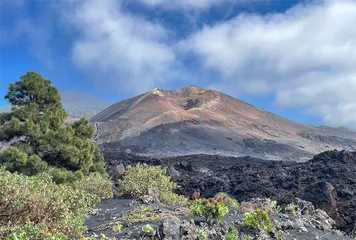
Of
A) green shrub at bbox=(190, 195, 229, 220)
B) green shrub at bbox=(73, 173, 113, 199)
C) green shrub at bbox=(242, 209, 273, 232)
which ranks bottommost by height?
green shrub at bbox=(242, 209, 273, 232)

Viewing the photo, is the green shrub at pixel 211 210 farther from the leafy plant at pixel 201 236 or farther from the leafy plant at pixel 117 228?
the leafy plant at pixel 117 228

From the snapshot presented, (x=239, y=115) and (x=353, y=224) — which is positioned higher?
(x=239, y=115)

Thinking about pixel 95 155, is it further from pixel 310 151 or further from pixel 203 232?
pixel 310 151

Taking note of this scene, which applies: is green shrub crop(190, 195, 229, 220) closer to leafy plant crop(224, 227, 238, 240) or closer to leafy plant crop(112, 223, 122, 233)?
leafy plant crop(224, 227, 238, 240)

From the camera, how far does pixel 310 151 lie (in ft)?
247

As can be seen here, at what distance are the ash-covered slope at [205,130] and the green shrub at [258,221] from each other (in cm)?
5157

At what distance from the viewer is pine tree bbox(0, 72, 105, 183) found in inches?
529

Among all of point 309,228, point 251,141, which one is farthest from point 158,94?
point 309,228

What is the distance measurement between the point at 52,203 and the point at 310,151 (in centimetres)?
7288

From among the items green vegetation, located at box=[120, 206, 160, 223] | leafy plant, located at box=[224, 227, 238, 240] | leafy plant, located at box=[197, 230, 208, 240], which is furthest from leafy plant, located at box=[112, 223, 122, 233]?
leafy plant, located at box=[224, 227, 238, 240]

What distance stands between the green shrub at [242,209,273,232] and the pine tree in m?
7.06

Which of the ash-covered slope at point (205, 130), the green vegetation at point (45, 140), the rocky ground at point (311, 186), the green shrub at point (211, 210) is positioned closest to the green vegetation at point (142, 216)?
the green shrub at point (211, 210)

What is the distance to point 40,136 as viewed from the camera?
13.9m

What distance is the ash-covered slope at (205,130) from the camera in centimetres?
6656
